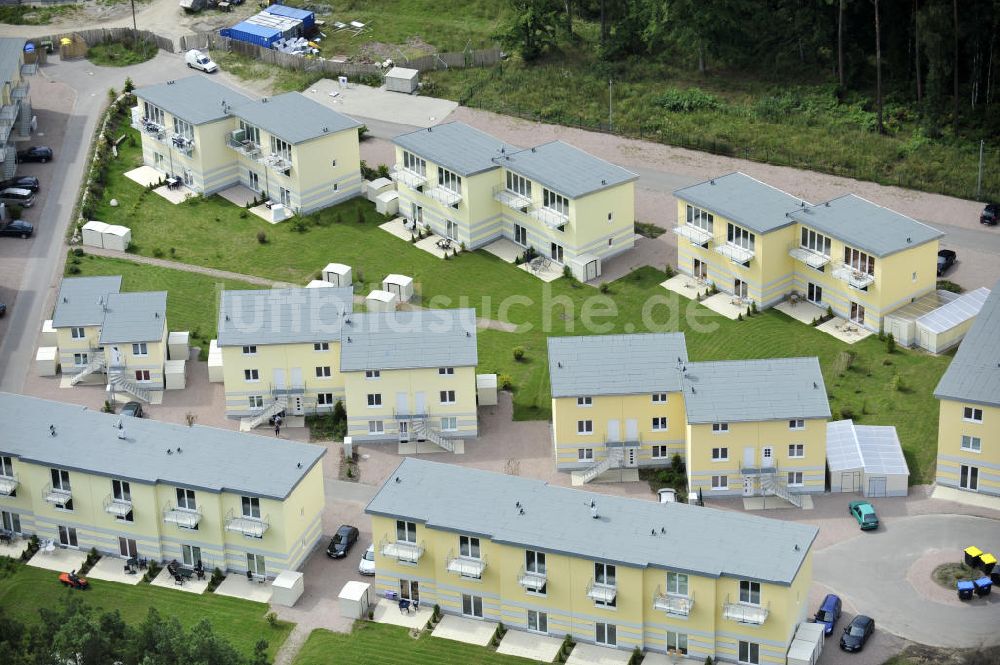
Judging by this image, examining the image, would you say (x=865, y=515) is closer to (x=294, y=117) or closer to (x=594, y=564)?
(x=594, y=564)

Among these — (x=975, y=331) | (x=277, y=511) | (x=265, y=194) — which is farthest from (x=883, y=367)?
(x=265, y=194)

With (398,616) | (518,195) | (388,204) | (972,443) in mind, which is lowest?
(398,616)

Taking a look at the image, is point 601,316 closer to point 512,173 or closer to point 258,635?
point 512,173

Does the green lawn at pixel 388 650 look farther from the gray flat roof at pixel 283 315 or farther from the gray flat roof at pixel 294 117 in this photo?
the gray flat roof at pixel 294 117

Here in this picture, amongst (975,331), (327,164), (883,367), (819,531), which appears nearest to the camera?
(819,531)

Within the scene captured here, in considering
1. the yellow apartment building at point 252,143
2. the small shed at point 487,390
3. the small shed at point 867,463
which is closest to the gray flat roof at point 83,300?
the yellow apartment building at point 252,143

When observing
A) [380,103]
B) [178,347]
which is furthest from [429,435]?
[380,103]

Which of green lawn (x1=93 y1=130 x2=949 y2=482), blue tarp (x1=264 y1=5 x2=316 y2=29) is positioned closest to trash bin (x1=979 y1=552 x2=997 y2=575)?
green lawn (x1=93 y1=130 x2=949 y2=482)
